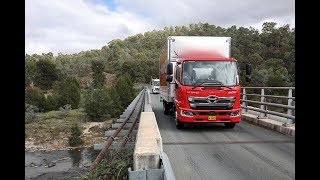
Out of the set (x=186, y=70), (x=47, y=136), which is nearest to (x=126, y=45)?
(x=47, y=136)

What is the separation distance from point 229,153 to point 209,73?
13.3 ft

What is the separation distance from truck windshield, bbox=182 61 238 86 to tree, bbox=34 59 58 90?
8737cm

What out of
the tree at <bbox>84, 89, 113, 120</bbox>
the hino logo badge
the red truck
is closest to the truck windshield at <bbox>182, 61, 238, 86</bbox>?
the red truck

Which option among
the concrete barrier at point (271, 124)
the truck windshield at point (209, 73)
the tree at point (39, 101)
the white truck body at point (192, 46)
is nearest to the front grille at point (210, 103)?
the truck windshield at point (209, 73)

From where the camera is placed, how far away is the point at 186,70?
12.1m

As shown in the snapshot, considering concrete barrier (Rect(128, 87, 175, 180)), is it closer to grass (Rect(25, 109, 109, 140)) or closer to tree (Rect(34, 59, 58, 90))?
grass (Rect(25, 109, 109, 140))

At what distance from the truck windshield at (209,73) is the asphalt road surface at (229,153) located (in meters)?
1.61

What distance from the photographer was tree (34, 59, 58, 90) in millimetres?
94250

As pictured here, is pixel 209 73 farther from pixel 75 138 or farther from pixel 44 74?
pixel 44 74

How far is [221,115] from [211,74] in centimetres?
135

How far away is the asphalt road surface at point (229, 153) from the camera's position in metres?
6.62

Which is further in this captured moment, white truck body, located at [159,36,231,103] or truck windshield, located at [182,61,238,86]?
white truck body, located at [159,36,231,103]

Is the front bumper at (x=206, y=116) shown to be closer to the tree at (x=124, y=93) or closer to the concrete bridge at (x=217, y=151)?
the concrete bridge at (x=217, y=151)
